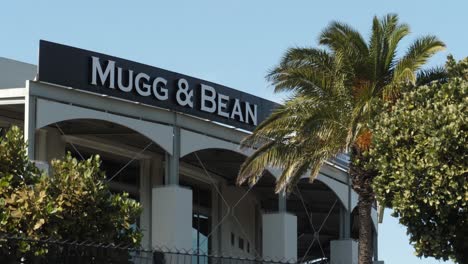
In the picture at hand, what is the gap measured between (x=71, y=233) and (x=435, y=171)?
25.6 ft

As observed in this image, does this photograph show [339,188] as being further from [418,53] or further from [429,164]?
[429,164]

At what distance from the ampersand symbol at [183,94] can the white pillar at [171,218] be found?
305 cm

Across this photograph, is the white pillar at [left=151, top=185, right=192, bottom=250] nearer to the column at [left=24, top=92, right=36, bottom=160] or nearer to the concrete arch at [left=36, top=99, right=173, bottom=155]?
the concrete arch at [left=36, top=99, right=173, bottom=155]

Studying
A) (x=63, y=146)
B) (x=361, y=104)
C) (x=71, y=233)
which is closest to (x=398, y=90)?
(x=361, y=104)

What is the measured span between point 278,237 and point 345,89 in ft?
45.9

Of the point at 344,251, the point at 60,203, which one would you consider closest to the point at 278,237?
the point at 344,251

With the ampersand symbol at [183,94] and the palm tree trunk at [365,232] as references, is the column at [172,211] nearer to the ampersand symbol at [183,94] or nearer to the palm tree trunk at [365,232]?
the ampersand symbol at [183,94]

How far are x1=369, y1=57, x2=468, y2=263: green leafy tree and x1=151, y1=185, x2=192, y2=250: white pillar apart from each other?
35.9 ft

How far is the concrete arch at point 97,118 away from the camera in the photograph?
29391mm

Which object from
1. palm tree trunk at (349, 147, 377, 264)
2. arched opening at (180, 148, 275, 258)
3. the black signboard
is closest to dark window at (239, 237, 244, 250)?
arched opening at (180, 148, 275, 258)

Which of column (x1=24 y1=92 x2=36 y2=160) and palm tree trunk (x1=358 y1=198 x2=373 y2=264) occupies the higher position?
column (x1=24 y1=92 x2=36 y2=160)

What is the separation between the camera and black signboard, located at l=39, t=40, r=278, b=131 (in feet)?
99.2

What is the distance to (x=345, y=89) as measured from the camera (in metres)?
25.7

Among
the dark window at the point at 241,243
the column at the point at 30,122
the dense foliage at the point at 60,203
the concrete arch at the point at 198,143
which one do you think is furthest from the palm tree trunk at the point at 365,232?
the dark window at the point at 241,243
